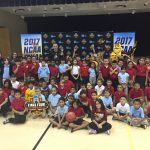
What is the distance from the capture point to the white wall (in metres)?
12.8

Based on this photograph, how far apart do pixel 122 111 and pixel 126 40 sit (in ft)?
19.5

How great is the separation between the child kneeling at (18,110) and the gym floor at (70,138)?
0.16 metres

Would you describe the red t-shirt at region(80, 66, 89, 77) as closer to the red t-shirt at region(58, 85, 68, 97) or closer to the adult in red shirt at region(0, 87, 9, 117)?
the red t-shirt at region(58, 85, 68, 97)

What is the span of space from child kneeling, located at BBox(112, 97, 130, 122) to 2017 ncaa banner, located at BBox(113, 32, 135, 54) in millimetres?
5415

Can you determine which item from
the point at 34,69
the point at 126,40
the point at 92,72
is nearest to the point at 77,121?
the point at 92,72

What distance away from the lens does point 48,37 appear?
40.9 ft

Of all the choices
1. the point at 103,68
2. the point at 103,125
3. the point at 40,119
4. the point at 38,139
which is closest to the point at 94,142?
the point at 103,125

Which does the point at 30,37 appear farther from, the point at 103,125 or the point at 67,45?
the point at 103,125

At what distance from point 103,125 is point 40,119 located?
169 centimetres

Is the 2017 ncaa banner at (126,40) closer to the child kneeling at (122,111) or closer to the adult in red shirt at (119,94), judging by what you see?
the adult in red shirt at (119,94)

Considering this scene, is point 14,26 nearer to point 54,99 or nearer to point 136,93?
point 54,99

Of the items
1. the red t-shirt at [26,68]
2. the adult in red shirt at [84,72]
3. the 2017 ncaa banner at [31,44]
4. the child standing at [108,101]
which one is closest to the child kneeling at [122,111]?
the child standing at [108,101]

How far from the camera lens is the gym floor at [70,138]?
17.1 feet

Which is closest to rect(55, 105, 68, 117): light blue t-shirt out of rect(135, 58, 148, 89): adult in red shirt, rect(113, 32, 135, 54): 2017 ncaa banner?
rect(135, 58, 148, 89): adult in red shirt
